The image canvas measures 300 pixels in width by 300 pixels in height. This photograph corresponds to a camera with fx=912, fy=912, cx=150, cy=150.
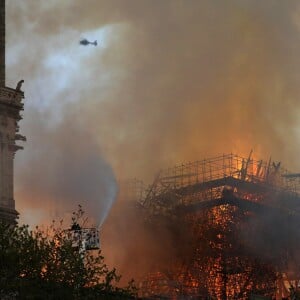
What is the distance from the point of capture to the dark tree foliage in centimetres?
5469

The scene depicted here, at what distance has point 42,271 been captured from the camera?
56.9 metres

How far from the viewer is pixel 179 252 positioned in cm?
10462

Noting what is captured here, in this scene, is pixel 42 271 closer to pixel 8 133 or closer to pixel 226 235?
pixel 8 133

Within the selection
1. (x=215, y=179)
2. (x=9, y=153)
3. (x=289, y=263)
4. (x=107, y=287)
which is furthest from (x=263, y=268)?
(x=107, y=287)

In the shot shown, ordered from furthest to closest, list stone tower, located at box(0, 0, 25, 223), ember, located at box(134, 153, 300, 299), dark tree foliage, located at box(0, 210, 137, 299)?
ember, located at box(134, 153, 300, 299) → stone tower, located at box(0, 0, 25, 223) → dark tree foliage, located at box(0, 210, 137, 299)

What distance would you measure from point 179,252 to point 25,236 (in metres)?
49.4

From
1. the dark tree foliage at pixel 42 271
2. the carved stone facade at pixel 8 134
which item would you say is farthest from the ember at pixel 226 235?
the dark tree foliage at pixel 42 271

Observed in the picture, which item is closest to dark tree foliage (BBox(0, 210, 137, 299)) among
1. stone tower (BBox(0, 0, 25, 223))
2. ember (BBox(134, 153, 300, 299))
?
stone tower (BBox(0, 0, 25, 223))

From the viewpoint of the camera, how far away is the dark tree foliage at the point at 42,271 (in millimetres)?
54688

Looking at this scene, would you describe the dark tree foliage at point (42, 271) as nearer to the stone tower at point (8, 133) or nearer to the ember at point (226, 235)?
the stone tower at point (8, 133)

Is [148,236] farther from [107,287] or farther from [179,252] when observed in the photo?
[107,287]

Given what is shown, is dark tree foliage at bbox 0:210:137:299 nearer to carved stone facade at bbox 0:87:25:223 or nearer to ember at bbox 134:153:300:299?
carved stone facade at bbox 0:87:25:223

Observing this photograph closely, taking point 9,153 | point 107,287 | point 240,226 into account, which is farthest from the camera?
point 240,226

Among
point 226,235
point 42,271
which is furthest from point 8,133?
point 226,235
